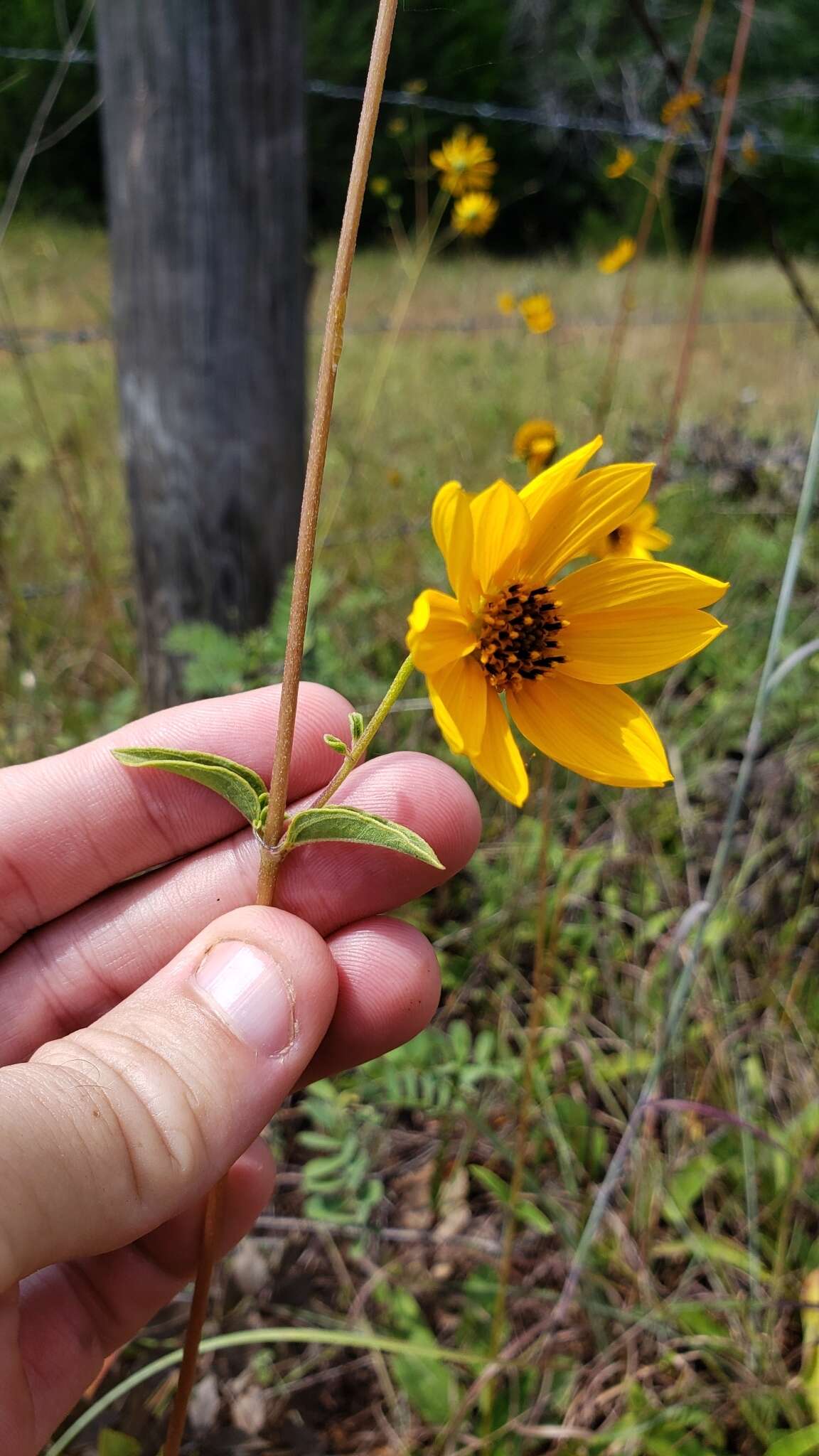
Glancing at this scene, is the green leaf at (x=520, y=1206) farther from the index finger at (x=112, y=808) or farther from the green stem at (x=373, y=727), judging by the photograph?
the green stem at (x=373, y=727)

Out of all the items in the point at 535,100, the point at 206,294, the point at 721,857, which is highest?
the point at 535,100

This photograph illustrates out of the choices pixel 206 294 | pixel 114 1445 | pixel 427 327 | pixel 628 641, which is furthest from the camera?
pixel 427 327

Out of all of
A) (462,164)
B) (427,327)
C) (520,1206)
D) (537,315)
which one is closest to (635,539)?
(520,1206)

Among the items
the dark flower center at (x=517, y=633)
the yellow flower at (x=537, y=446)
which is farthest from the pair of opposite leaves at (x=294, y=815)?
the yellow flower at (x=537, y=446)

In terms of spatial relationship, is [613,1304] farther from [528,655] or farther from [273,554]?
[273,554]

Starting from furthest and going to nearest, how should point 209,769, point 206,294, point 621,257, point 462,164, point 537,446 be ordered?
1. point 462,164
2. point 621,257
3. point 206,294
4. point 537,446
5. point 209,769

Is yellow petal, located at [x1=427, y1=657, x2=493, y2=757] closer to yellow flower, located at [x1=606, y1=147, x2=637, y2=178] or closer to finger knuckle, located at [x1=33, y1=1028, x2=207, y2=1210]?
finger knuckle, located at [x1=33, y1=1028, x2=207, y2=1210]

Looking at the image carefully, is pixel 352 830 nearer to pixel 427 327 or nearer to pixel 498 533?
pixel 498 533
